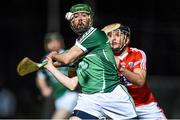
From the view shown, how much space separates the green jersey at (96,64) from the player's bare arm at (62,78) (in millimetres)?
193

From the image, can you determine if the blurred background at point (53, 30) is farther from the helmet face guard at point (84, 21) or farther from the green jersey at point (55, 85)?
the helmet face guard at point (84, 21)

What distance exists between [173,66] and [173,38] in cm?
46

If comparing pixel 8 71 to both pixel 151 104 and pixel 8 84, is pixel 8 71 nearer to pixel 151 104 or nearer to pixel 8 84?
pixel 8 84

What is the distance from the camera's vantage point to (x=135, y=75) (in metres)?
7.20

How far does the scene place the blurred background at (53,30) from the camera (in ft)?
44.5

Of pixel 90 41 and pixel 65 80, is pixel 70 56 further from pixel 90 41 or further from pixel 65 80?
pixel 65 80

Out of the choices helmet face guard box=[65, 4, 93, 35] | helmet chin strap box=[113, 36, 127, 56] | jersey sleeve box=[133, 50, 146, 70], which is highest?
helmet face guard box=[65, 4, 93, 35]

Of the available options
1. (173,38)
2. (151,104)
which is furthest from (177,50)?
(151,104)

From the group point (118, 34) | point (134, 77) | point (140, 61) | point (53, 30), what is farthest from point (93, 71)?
point (53, 30)

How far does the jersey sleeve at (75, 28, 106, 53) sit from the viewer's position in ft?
23.0

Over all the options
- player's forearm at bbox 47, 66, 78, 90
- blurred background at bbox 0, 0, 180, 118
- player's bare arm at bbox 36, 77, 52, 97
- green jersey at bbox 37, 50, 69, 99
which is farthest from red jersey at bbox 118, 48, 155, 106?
blurred background at bbox 0, 0, 180, 118

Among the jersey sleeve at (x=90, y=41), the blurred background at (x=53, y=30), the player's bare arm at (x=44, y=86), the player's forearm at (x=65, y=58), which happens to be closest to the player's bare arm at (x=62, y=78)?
the player's forearm at (x=65, y=58)

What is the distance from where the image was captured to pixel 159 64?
1367cm

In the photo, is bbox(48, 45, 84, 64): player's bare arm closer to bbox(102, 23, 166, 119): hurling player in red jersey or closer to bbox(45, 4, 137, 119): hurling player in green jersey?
bbox(45, 4, 137, 119): hurling player in green jersey
